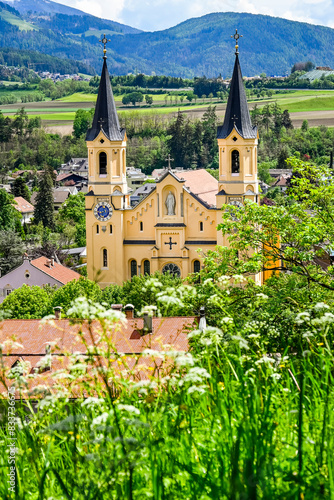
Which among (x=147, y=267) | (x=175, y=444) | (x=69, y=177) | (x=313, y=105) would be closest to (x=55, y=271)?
(x=147, y=267)

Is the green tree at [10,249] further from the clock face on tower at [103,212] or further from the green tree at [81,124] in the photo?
the green tree at [81,124]

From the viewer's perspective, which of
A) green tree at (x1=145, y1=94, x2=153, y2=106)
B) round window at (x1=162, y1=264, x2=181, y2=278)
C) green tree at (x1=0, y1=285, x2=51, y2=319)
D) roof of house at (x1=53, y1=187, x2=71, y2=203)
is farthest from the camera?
green tree at (x1=145, y1=94, x2=153, y2=106)

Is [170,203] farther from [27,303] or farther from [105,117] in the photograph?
[27,303]

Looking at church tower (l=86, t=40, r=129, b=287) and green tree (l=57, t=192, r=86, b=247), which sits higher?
church tower (l=86, t=40, r=129, b=287)

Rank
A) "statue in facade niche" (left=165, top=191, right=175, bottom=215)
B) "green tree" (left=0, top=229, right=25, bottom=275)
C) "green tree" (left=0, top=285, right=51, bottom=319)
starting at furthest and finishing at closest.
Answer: "green tree" (left=0, top=229, right=25, bottom=275) < "statue in facade niche" (left=165, top=191, right=175, bottom=215) < "green tree" (left=0, top=285, right=51, bottom=319)

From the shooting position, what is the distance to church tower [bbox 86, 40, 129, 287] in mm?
45750

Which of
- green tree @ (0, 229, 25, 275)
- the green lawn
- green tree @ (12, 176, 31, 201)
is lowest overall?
green tree @ (0, 229, 25, 275)

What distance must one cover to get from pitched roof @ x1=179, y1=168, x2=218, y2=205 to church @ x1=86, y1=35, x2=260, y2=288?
0.65 metres

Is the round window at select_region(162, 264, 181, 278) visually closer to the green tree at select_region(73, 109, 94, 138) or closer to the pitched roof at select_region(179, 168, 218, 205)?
the pitched roof at select_region(179, 168, 218, 205)

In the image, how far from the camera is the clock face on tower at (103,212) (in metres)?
46.0

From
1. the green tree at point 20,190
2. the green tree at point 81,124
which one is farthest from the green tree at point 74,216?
the green tree at point 81,124

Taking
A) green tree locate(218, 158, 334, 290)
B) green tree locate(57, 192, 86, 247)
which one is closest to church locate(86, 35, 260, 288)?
green tree locate(218, 158, 334, 290)

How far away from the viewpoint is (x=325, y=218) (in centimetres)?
1661

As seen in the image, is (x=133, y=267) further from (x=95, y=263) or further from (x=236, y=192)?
(x=236, y=192)
